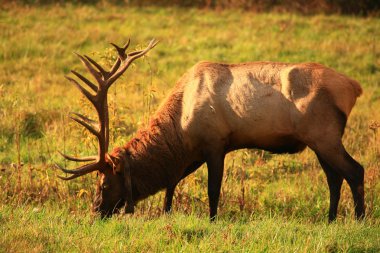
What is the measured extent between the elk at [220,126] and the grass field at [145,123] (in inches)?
16.9

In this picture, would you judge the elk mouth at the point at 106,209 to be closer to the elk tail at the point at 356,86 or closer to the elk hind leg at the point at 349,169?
the elk hind leg at the point at 349,169

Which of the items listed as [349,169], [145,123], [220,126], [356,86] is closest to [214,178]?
[220,126]

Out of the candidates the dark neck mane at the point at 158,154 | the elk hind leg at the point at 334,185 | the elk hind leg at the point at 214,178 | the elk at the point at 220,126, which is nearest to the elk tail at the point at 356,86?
the elk at the point at 220,126

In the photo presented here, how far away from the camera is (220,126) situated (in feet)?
25.2

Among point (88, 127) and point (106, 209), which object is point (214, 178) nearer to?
point (106, 209)

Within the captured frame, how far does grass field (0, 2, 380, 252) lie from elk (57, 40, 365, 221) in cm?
43

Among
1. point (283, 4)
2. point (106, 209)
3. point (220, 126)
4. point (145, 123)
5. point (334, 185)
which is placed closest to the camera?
point (106, 209)

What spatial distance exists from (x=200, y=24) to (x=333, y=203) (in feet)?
35.1

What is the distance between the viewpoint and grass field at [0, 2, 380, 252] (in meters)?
6.16

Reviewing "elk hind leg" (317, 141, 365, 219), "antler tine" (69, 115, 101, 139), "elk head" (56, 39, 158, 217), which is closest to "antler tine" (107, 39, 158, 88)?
"elk head" (56, 39, 158, 217)

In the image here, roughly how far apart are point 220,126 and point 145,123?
1200 mm

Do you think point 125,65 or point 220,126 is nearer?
point 125,65

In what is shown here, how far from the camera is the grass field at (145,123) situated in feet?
20.2

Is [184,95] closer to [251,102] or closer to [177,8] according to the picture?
[251,102]
